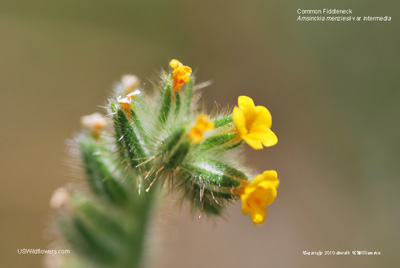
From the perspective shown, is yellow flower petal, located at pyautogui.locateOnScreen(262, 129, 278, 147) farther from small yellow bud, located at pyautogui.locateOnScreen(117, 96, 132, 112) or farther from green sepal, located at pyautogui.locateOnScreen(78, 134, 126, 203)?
green sepal, located at pyautogui.locateOnScreen(78, 134, 126, 203)

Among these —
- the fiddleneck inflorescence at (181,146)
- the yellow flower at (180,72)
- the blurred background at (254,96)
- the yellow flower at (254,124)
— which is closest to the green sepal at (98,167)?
the fiddleneck inflorescence at (181,146)

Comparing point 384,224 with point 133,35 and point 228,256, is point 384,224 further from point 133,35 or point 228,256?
point 133,35

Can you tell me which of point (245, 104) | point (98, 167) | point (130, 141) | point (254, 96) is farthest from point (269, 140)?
point (254, 96)

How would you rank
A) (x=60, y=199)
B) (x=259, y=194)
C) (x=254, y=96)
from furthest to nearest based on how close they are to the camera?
(x=254, y=96), (x=60, y=199), (x=259, y=194)

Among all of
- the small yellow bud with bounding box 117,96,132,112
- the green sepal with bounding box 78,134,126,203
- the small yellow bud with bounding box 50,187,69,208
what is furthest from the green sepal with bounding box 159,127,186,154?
the small yellow bud with bounding box 50,187,69,208

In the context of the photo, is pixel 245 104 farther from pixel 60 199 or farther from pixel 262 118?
pixel 60 199

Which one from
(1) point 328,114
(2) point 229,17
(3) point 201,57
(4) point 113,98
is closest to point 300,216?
(1) point 328,114
